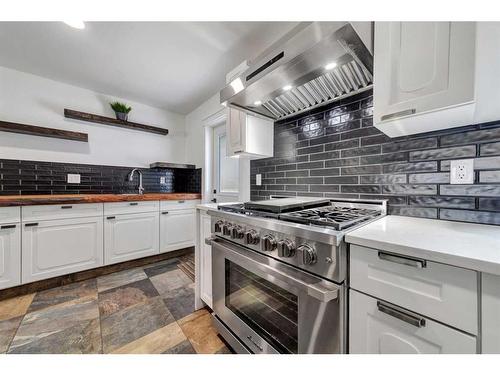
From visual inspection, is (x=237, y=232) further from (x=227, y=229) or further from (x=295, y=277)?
(x=295, y=277)

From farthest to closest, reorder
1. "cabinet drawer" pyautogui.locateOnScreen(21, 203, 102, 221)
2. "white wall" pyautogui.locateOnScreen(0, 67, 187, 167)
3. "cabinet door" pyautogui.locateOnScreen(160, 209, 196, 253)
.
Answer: "cabinet door" pyautogui.locateOnScreen(160, 209, 196, 253)
"white wall" pyautogui.locateOnScreen(0, 67, 187, 167)
"cabinet drawer" pyautogui.locateOnScreen(21, 203, 102, 221)

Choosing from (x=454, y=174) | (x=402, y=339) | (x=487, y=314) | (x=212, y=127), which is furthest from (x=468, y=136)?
(x=212, y=127)

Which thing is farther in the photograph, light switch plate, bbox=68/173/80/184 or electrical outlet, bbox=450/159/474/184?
light switch plate, bbox=68/173/80/184

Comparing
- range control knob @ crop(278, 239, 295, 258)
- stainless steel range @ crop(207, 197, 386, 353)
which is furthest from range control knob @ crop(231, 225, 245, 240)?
range control knob @ crop(278, 239, 295, 258)

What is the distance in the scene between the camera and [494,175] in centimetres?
90

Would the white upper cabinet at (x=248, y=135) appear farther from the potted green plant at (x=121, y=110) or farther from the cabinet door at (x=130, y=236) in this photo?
the potted green plant at (x=121, y=110)

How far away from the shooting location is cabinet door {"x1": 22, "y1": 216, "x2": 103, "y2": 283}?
183cm

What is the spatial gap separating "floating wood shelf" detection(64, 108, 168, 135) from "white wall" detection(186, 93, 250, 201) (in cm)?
43

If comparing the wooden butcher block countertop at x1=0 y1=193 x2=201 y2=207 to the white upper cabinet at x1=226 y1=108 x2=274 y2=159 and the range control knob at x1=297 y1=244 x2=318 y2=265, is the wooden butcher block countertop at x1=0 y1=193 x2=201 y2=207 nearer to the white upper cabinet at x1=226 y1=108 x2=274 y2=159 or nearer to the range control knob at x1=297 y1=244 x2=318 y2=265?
the white upper cabinet at x1=226 y1=108 x2=274 y2=159

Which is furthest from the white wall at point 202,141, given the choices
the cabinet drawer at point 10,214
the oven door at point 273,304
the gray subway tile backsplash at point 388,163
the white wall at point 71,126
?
the cabinet drawer at point 10,214

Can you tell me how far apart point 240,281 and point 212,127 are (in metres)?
2.37

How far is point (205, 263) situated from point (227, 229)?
0.53 m

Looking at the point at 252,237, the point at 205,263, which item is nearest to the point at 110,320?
the point at 205,263

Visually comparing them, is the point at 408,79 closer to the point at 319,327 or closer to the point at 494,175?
the point at 494,175
